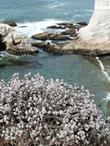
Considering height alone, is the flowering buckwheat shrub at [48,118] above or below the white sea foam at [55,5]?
below

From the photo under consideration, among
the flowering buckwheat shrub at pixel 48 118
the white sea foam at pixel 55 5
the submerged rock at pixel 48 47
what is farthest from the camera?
the white sea foam at pixel 55 5

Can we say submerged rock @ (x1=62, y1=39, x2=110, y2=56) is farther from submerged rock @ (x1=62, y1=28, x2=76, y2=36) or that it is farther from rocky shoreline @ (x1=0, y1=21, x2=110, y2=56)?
submerged rock @ (x1=62, y1=28, x2=76, y2=36)

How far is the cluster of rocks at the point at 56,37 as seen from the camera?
4431 cm

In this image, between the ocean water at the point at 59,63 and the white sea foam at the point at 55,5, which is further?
the white sea foam at the point at 55,5

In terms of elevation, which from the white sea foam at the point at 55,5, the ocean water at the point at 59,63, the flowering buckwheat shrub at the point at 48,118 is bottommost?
the flowering buckwheat shrub at the point at 48,118

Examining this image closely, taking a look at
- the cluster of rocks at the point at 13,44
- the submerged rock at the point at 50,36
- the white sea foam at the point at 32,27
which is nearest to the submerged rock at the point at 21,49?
the cluster of rocks at the point at 13,44

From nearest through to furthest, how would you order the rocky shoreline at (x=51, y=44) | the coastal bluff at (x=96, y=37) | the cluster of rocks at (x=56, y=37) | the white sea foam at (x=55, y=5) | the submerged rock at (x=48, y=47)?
1. the coastal bluff at (x=96, y=37)
2. the rocky shoreline at (x=51, y=44)
3. the submerged rock at (x=48, y=47)
4. the cluster of rocks at (x=56, y=37)
5. the white sea foam at (x=55, y=5)

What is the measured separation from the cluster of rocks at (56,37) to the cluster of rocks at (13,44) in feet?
4.65

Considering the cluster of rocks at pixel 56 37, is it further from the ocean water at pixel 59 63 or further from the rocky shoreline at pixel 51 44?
the ocean water at pixel 59 63

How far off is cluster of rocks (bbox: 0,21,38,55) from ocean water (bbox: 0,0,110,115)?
3.72 ft

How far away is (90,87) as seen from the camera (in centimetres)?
3158

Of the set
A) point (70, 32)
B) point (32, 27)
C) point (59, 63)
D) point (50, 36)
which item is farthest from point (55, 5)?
point (59, 63)

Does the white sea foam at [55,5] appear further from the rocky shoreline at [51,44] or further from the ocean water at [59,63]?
the rocky shoreline at [51,44]

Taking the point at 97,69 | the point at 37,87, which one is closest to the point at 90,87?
the point at 97,69
